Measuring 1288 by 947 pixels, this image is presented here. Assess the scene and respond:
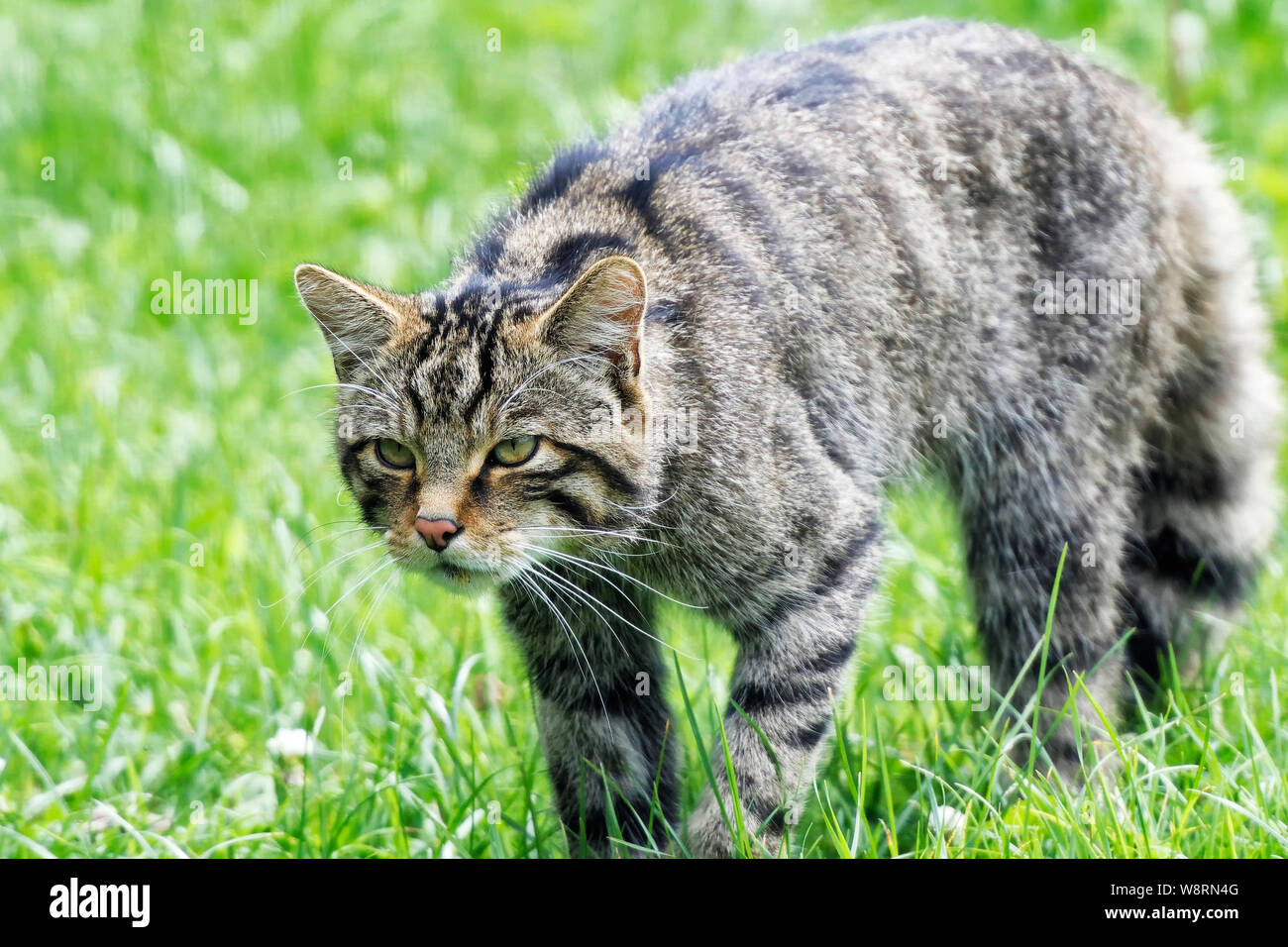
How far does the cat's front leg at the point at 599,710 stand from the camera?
158 inches

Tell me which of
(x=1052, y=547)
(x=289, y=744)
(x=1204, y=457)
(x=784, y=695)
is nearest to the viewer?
(x=784, y=695)

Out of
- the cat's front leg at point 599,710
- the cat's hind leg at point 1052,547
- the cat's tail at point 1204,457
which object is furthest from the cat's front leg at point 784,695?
Answer: the cat's tail at point 1204,457

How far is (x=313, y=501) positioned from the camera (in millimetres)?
5668

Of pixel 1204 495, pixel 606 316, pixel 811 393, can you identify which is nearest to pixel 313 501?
pixel 811 393

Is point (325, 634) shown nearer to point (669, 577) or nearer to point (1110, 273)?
point (669, 577)

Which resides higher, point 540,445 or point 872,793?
point 540,445

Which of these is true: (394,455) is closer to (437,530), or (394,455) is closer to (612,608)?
(437,530)

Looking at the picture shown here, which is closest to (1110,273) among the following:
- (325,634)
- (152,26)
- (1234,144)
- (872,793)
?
(872,793)

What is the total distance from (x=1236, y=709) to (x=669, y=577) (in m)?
1.83

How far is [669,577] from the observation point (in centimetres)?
386

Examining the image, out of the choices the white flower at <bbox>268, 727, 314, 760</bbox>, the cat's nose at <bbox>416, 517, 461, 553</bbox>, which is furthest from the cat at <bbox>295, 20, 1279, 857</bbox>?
the white flower at <bbox>268, 727, 314, 760</bbox>

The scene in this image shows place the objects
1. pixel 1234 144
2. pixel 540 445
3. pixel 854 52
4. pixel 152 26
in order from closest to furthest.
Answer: pixel 540 445, pixel 854 52, pixel 1234 144, pixel 152 26

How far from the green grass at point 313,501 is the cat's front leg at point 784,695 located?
0.17 m

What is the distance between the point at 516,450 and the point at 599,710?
2.96 ft
